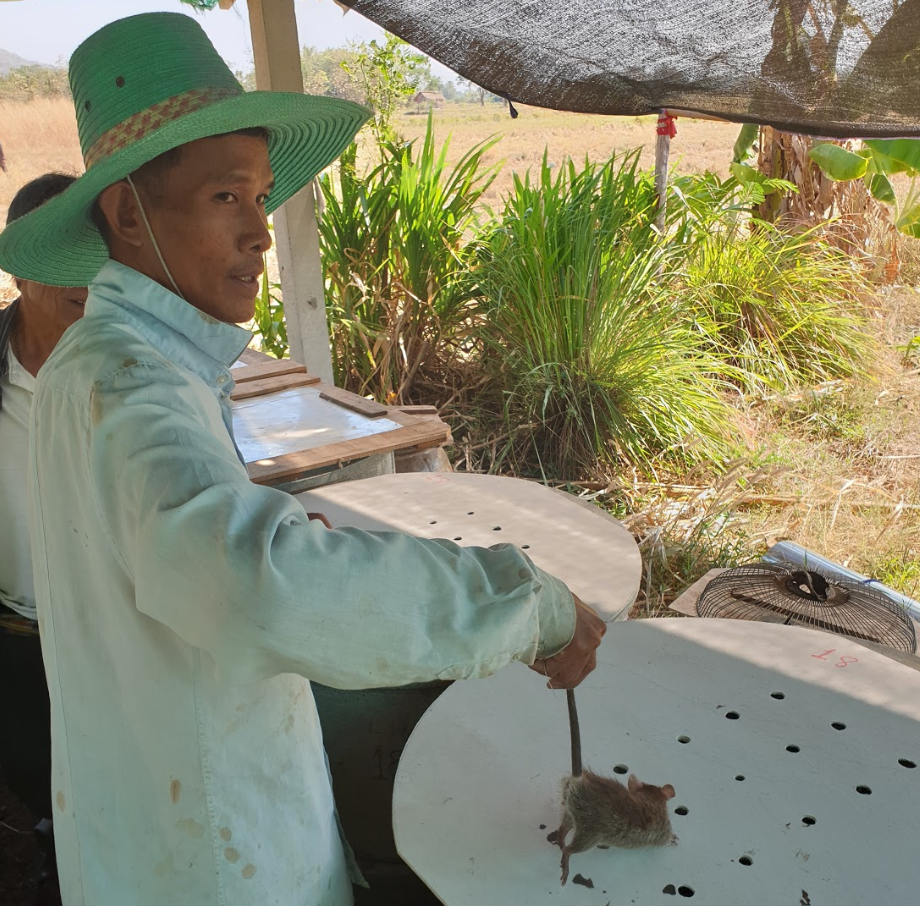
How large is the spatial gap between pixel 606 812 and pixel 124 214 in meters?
1.04

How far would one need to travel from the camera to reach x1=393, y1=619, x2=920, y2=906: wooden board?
4.33ft

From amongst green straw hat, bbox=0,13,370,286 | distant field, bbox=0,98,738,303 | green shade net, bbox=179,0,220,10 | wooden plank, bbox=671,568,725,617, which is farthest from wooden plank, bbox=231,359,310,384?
distant field, bbox=0,98,738,303

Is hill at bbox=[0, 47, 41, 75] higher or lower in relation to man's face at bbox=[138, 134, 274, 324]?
higher

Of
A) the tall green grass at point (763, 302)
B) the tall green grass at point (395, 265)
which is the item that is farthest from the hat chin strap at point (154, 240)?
the tall green grass at point (763, 302)

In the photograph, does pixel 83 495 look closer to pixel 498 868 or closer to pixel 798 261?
pixel 498 868

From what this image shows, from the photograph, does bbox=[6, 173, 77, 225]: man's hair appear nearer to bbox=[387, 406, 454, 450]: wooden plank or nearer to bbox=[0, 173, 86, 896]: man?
bbox=[0, 173, 86, 896]: man

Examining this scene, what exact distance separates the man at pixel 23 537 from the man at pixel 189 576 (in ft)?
2.60

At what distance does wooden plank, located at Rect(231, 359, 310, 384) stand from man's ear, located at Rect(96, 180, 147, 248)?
7.75 feet

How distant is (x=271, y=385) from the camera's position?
346 centimetres

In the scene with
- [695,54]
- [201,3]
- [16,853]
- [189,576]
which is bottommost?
[16,853]

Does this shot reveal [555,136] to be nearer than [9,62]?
No

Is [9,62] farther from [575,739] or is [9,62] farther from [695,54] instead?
[575,739]

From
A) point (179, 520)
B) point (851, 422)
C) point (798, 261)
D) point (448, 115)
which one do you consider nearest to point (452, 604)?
point (179, 520)

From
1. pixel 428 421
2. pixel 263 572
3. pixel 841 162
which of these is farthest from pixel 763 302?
pixel 263 572
